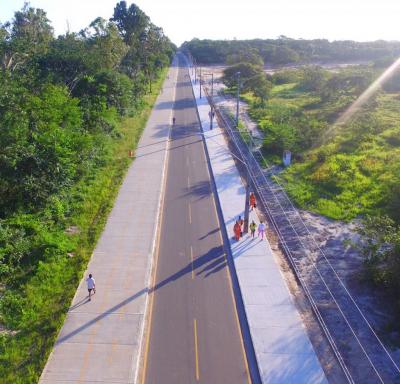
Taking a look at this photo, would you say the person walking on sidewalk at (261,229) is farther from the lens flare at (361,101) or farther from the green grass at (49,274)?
the lens flare at (361,101)

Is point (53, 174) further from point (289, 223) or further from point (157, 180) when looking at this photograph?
point (289, 223)

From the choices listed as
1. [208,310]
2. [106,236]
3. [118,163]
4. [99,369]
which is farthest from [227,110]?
[99,369]

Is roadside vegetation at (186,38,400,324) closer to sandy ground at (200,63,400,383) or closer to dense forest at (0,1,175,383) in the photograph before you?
sandy ground at (200,63,400,383)

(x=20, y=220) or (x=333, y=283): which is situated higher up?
(x=20, y=220)

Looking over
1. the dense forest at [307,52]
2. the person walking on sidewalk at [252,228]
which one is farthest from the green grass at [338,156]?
the dense forest at [307,52]

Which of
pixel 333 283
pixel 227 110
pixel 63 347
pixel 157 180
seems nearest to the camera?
pixel 63 347

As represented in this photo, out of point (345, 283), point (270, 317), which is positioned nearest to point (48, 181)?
point (270, 317)

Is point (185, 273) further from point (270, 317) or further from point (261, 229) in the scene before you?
point (261, 229)
